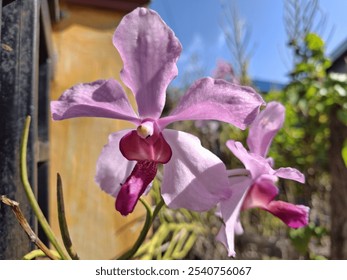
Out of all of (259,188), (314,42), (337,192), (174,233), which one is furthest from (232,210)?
(314,42)

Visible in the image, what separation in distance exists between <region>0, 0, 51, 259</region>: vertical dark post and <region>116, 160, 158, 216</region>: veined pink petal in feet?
0.33

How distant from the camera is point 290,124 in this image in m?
2.09

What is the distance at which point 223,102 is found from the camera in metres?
0.25

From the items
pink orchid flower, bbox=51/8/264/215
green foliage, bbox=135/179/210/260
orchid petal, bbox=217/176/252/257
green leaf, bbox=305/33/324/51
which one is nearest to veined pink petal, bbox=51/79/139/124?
pink orchid flower, bbox=51/8/264/215

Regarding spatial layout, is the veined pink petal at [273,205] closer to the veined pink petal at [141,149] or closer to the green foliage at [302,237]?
the veined pink petal at [141,149]

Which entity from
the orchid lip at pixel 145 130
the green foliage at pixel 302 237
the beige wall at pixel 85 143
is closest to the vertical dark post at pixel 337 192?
the green foliage at pixel 302 237

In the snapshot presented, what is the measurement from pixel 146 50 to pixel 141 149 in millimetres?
64

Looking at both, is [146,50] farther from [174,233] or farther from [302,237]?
[302,237]

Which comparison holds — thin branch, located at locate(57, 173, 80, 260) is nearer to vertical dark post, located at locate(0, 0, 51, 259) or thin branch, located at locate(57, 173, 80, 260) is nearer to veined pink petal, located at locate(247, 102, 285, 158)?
vertical dark post, located at locate(0, 0, 51, 259)

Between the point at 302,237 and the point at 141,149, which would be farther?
the point at 302,237

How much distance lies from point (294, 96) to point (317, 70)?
142mm
